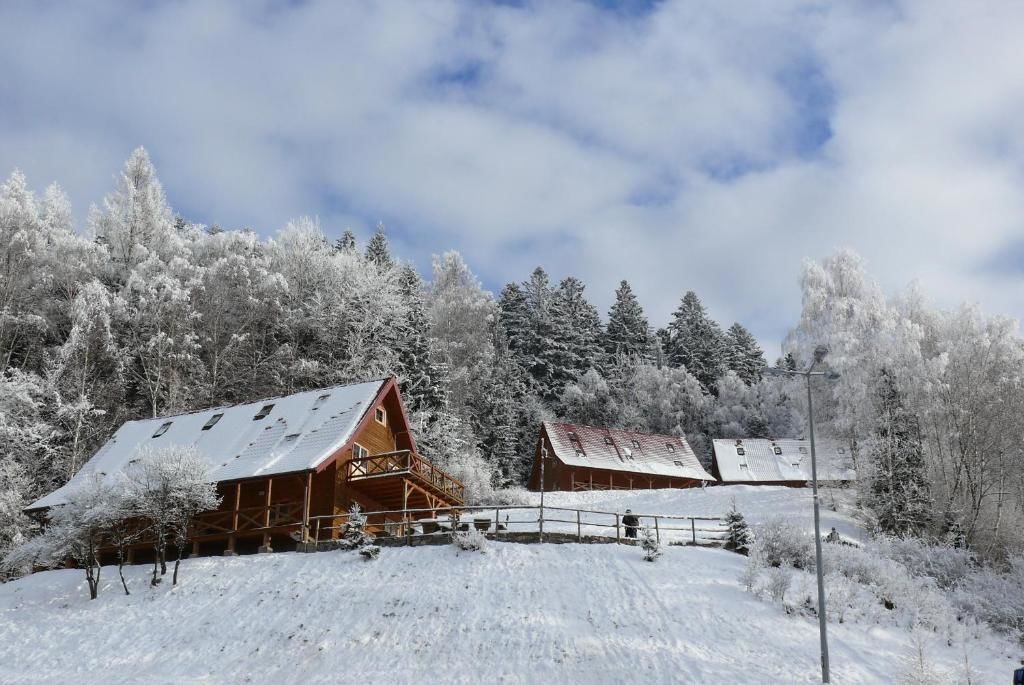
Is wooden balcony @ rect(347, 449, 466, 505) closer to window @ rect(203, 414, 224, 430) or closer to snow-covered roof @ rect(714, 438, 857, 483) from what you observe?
window @ rect(203, 414, 224, 430)

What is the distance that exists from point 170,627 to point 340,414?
10.9 meters

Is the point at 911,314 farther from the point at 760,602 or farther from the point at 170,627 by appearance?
the point at 170,627

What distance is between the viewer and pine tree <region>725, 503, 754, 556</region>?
26062 mm

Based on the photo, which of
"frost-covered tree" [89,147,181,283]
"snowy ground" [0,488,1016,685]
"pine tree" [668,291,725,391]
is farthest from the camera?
"pine tree" [668,291,725,391]

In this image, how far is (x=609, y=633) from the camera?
714 inches

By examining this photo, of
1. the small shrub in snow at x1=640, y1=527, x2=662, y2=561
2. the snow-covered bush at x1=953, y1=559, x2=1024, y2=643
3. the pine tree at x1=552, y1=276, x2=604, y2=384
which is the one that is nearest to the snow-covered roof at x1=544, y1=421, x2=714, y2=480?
the pine tree at x1=552, y1=276, x2=604, y2=384

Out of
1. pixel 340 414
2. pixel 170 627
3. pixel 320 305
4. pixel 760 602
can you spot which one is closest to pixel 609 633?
pixel 760 602

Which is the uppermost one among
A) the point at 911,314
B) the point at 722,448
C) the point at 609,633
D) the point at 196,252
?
the point at 196,252

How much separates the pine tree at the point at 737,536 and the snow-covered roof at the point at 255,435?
13.8 m

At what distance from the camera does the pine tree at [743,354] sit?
71181mm

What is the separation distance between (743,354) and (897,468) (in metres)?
41.4

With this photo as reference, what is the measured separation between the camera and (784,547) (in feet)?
78.8

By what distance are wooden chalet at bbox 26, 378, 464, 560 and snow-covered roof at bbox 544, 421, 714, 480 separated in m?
18.5

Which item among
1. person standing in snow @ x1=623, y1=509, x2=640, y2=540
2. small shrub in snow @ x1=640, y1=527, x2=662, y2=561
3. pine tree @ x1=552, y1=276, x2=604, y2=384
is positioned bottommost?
small shrub in snow @ x1=640, y1=527, x2=662, y2=561
